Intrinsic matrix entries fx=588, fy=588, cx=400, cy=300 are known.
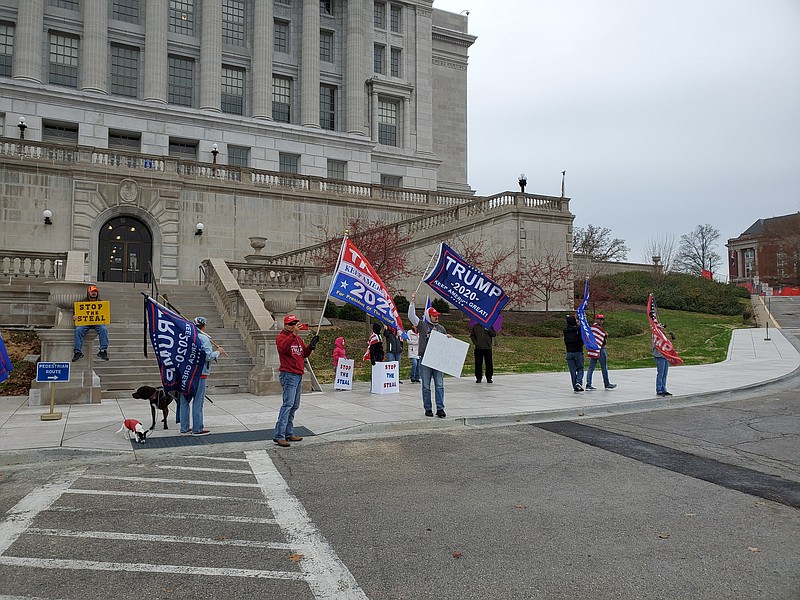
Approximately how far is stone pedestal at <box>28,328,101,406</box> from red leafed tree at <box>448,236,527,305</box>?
1899 cm

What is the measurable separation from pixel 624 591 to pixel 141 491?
16.8 ft

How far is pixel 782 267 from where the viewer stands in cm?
8006

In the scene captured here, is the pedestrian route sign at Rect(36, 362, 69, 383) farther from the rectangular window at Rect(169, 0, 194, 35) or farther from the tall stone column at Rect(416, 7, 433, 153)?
the tall stone column at Rect(416, 7, 433, 153)

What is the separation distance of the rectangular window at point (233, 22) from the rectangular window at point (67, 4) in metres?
8.83

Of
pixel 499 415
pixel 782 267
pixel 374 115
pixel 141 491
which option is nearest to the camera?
pixel 141 491

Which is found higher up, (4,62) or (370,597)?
(4,62)

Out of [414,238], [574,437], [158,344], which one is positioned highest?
[414,238]

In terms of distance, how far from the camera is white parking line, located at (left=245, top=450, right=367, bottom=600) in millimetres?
4059

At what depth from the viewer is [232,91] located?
40125 millimetres

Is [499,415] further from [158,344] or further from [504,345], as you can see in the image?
[504,345]

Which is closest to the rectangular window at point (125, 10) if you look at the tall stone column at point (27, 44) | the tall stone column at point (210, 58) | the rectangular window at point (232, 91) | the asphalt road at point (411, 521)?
the tall stone column at point (210, 58)

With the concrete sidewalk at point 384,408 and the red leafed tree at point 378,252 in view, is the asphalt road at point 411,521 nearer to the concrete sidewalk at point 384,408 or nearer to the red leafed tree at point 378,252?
the concrete sidewalk at point 384,408

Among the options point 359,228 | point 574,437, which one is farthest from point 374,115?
point 574,437

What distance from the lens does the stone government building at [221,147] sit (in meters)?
26.5
